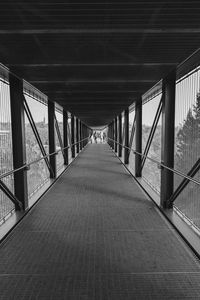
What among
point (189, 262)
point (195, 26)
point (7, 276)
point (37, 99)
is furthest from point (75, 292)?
point (37, 99)

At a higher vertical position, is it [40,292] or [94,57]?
[94,57]

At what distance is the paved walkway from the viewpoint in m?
2.00

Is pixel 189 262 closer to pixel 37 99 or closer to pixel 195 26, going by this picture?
pixel 195 26

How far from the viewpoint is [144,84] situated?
4.92 m

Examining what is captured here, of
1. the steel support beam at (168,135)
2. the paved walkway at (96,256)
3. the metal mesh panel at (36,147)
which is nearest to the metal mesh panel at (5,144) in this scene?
the paved walkway at (96,256)

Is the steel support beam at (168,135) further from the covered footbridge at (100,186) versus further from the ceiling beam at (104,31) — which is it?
the ceiling beam at (104,31)

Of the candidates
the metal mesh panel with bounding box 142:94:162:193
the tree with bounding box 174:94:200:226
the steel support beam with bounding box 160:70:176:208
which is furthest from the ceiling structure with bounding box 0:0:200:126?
the metal mesh panel with bounding box 142:94:162:193

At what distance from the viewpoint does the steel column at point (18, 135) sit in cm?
391

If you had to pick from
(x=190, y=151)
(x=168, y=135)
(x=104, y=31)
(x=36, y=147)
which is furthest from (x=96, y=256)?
(x=36, y=147)

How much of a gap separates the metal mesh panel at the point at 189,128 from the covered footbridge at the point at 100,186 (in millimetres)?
29

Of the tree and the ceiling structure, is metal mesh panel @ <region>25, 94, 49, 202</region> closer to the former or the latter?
the ceiling structure

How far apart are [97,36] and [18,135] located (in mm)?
2145

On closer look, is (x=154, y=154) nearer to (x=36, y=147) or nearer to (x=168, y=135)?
(x=168, y=135)

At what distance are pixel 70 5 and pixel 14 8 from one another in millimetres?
422
